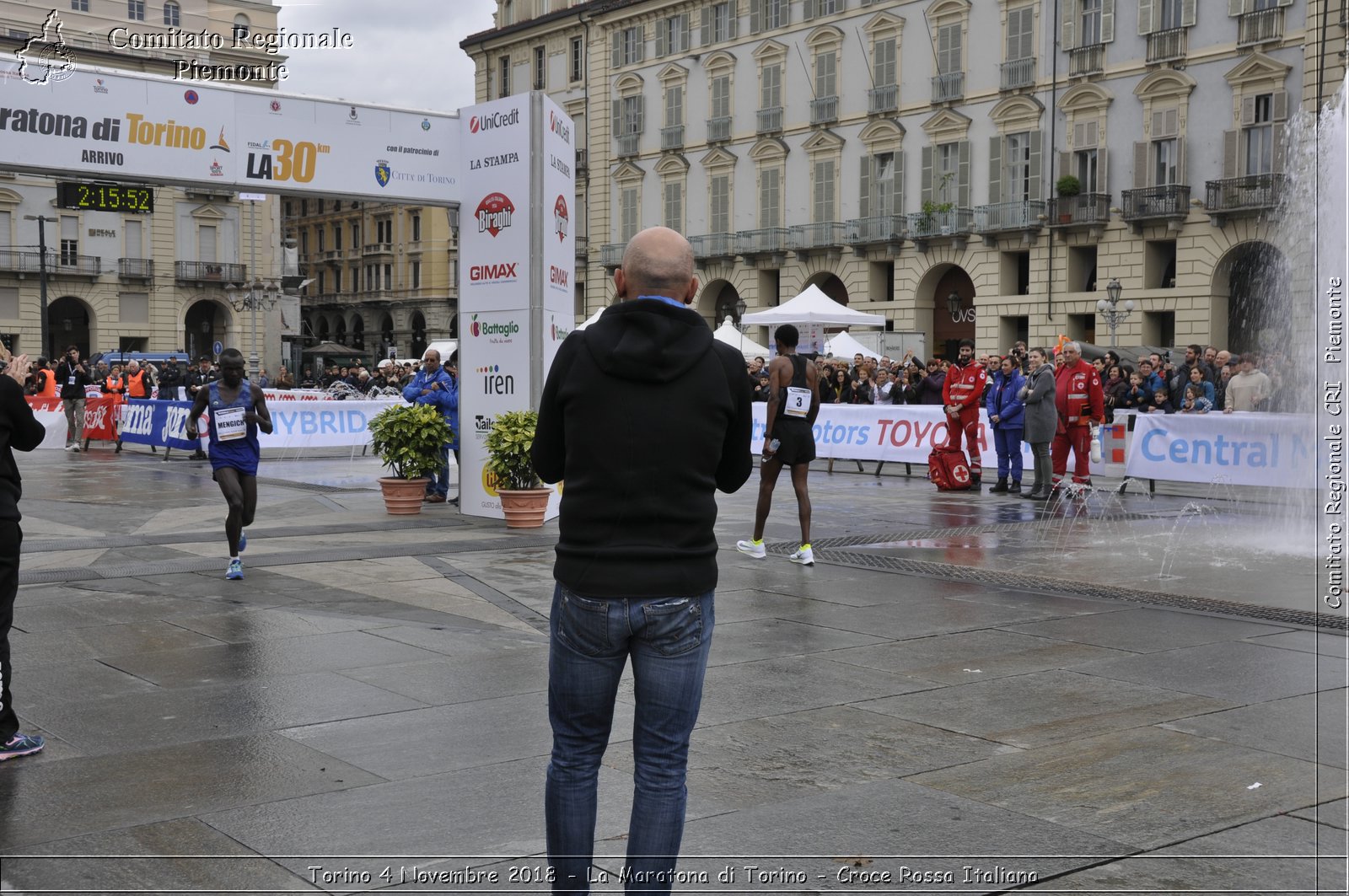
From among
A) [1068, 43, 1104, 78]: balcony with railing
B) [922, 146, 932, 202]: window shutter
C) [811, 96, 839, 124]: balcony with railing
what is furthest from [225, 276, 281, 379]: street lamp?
[1068, 43, 1104, 78]: balcony with railing

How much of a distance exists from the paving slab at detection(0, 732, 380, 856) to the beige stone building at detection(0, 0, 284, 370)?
182ft

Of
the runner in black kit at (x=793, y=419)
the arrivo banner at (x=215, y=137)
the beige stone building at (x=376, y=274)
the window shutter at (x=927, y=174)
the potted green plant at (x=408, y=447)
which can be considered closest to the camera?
the runner in black kit at (x=793, y=419)

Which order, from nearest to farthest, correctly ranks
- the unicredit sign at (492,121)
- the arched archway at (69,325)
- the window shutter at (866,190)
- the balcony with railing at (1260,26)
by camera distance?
1. the unicredit sign at (492,121)
2. the balcony with railing at (1260,26)
3. the window shutter at (866,190)
4. the arched archway at (69,325)

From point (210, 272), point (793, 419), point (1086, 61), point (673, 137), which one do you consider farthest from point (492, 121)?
point (210, 272)

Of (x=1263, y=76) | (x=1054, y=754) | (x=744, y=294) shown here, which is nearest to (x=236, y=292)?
(x=744, y=294)

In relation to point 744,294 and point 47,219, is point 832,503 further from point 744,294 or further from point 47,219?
point 47,219

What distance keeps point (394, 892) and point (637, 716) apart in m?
1.10

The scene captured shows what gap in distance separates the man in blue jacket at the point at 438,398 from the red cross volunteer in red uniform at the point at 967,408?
6.62m

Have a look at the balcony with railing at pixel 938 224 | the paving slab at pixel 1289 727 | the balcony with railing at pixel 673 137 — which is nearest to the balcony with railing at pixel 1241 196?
the balcony with railing at pixel 938 224

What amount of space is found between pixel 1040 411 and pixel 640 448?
14495mm

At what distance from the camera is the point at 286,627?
324 inches

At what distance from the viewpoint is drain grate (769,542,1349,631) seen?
340 inches

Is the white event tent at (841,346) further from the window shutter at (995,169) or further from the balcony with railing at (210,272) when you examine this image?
the balcony with railing at (210,272)

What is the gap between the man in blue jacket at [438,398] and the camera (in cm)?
1540
